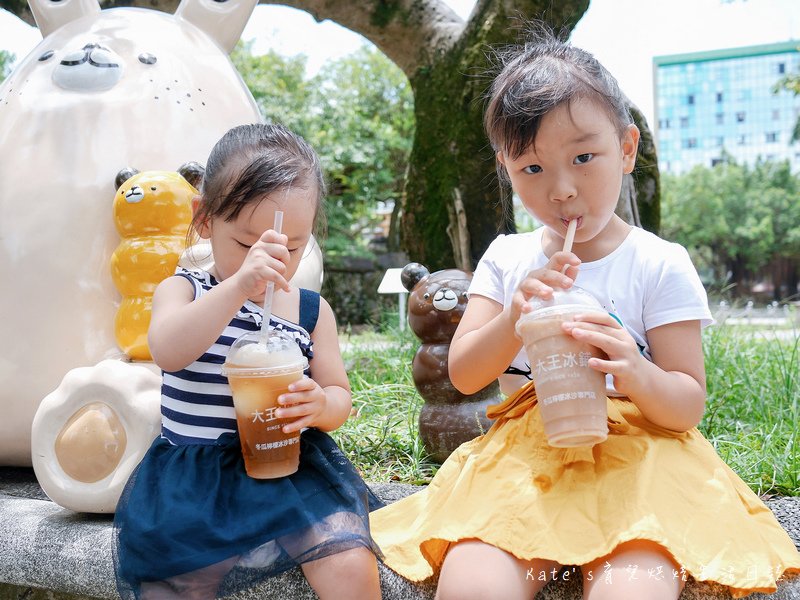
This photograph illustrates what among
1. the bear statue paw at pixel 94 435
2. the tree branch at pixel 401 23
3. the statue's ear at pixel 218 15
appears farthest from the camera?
the tree branch at pixel 401 23

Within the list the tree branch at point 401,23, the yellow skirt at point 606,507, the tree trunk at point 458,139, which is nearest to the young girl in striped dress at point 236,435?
the yellow skirt at point 606,507

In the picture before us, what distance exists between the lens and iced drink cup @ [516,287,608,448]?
4.16ft

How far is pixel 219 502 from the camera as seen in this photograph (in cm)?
151

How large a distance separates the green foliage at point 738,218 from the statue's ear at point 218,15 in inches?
1079

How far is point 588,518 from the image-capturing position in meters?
1.37

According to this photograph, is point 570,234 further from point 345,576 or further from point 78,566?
point 78,566

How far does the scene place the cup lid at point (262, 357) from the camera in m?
1.38

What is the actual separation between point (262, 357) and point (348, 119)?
1294 centimetres

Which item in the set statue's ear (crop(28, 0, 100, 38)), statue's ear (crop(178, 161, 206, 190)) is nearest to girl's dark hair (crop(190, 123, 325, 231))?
statue's ear (crop(178, 161, 206, 190))

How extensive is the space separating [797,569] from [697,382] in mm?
381

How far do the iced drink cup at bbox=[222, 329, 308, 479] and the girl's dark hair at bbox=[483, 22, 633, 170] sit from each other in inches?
24.2

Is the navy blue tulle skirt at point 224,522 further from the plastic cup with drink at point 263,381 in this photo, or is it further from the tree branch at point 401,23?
the tree branch at point 401,23

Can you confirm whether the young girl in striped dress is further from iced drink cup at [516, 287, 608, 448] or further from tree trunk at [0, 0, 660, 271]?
tree trunk at [0, 0, 660, 271]

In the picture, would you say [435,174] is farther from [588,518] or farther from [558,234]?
[588,518]
